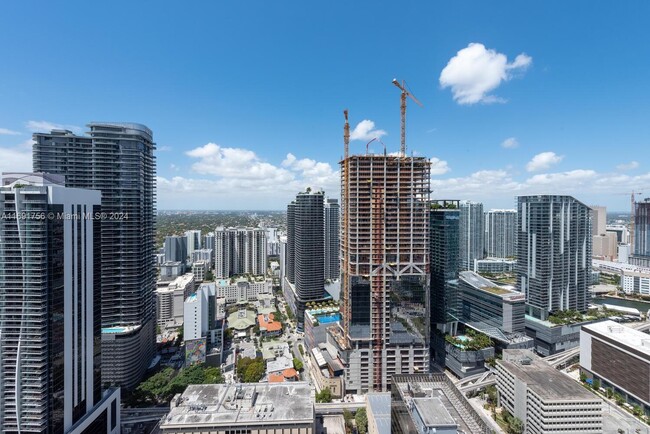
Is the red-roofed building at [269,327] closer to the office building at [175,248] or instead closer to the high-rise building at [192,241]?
the office building at [175,248]

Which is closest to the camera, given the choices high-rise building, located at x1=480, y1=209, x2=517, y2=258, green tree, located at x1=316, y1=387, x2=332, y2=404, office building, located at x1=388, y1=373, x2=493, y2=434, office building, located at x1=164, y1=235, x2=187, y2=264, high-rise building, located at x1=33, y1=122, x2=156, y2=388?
office building, located at x1=388, y1=373, x2=493, y2=434

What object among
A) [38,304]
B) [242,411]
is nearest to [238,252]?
[242,411]

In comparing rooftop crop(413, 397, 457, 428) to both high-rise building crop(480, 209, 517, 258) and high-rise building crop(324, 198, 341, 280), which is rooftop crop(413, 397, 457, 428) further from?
high-rise building crop(480, 209, 517, 258)

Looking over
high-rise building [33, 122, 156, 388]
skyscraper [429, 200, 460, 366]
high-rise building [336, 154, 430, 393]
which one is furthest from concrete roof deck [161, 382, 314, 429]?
skyscraper [429, 200, 460, 366]

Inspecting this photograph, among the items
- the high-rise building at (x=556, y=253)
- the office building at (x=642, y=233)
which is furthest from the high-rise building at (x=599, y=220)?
the high-rise building at (x=556, y=253)

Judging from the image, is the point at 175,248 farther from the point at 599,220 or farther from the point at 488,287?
the point at 599,220

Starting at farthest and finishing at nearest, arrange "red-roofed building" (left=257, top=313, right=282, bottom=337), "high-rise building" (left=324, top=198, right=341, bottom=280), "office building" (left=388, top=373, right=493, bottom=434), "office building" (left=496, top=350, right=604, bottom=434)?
"high-rise building" (left=324, top=198, right=341, bottom=280)
"red-roofed building" (left=257, top=313, right=282, bottom=337)
"office building" (left=496, top=350, right=604, bottom=434)
"office building" (left=388, top=373, right=493, bottom=434)
